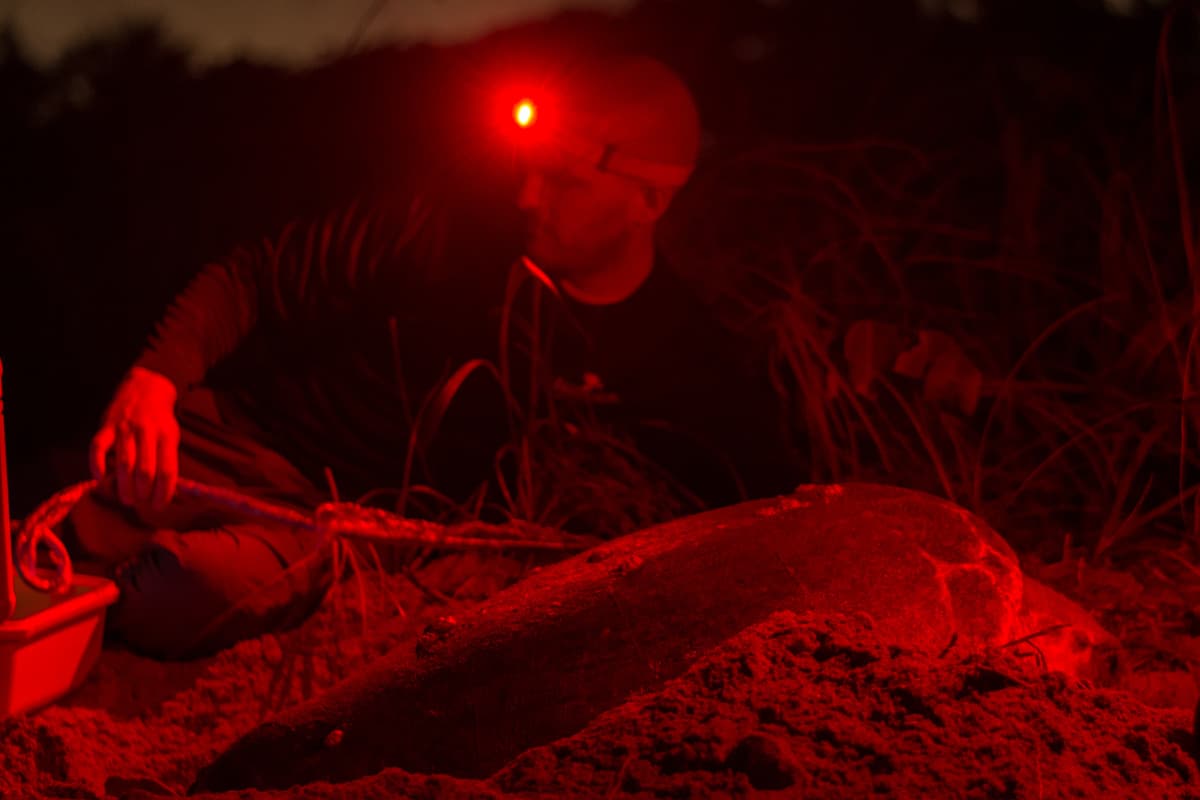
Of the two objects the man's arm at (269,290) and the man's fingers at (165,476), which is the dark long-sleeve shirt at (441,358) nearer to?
the man's arm at (269,290)

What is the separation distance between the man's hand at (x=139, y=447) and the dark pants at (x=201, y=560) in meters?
0.15

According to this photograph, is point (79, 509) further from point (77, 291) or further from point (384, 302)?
point (77, 291)

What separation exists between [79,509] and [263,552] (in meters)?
0.48

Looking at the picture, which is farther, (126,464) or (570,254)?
(570,254)

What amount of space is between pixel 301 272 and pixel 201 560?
0.89m

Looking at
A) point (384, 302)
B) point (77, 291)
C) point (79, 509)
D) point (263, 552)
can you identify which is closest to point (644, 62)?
point (384, 302)

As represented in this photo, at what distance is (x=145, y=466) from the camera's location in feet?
6.76

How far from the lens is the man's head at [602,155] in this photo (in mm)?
2488

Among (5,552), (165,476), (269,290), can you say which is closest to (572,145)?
(269,290)

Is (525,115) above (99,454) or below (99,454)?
above

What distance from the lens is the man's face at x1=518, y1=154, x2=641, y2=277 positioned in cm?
253

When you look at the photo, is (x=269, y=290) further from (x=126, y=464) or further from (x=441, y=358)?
(x=126, y=464)

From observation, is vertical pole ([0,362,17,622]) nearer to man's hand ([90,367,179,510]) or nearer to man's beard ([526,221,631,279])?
man's hand ([90,367,179,510])

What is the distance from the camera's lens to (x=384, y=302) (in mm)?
2850
